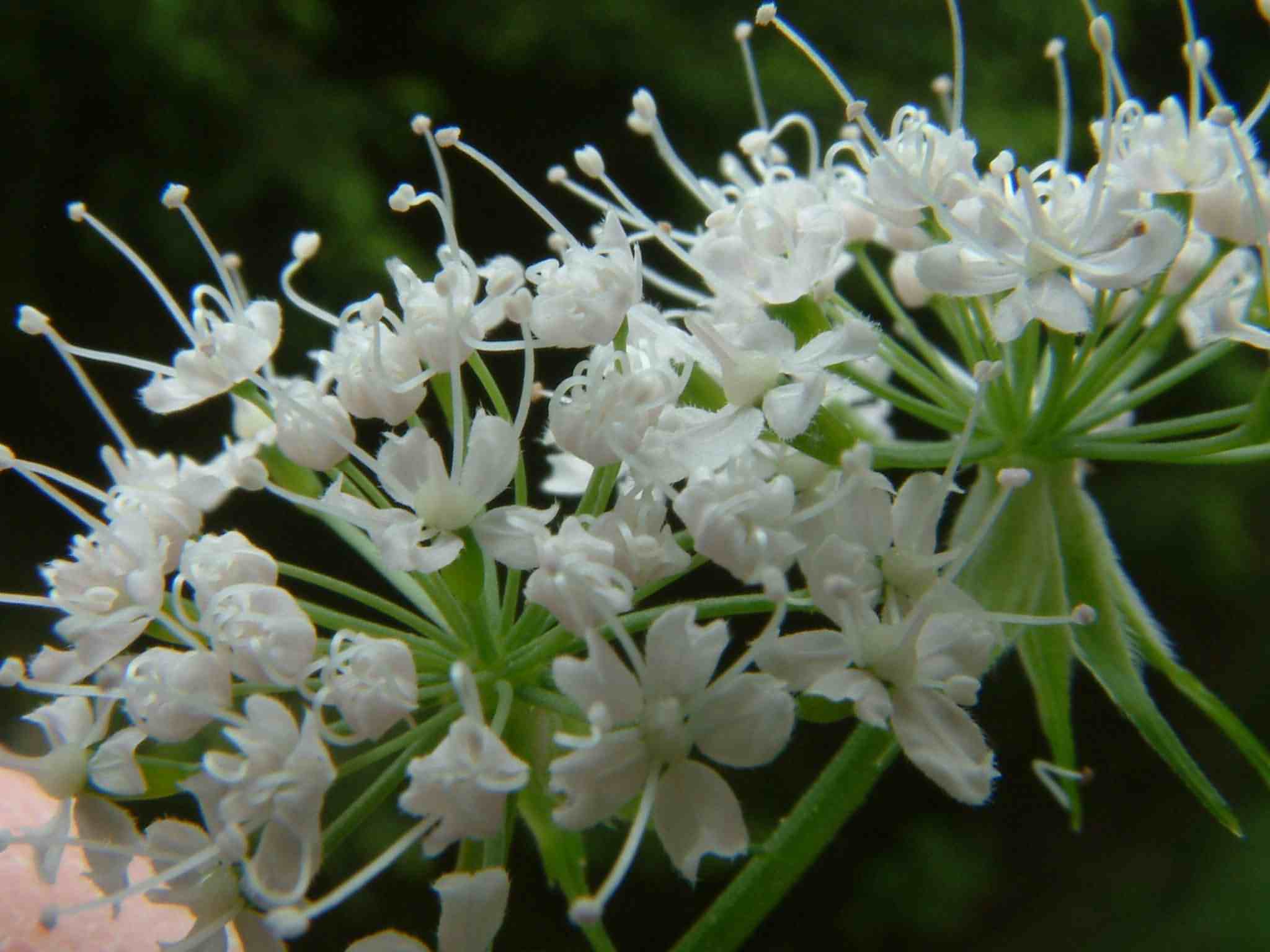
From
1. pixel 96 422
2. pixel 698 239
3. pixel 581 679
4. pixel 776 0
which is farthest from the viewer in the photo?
pixel 776 0

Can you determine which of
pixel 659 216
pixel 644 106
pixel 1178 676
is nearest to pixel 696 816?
pixel 1178 676

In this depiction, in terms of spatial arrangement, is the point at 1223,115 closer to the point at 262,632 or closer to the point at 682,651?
the point at 682,651

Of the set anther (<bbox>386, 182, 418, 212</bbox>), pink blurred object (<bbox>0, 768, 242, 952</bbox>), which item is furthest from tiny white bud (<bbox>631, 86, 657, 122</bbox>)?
pink blurred object (<bbox>0, 768, 242, 952</bbox>)

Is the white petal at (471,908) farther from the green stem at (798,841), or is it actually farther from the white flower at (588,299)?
the white flower at (588,299)

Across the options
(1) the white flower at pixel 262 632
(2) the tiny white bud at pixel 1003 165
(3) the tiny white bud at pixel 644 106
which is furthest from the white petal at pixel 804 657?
(3) the tiny white bud at pixel 644 106

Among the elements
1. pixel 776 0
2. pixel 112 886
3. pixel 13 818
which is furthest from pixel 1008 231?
pixel 776 0

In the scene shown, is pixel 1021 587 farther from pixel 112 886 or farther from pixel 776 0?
pixel 776 0
